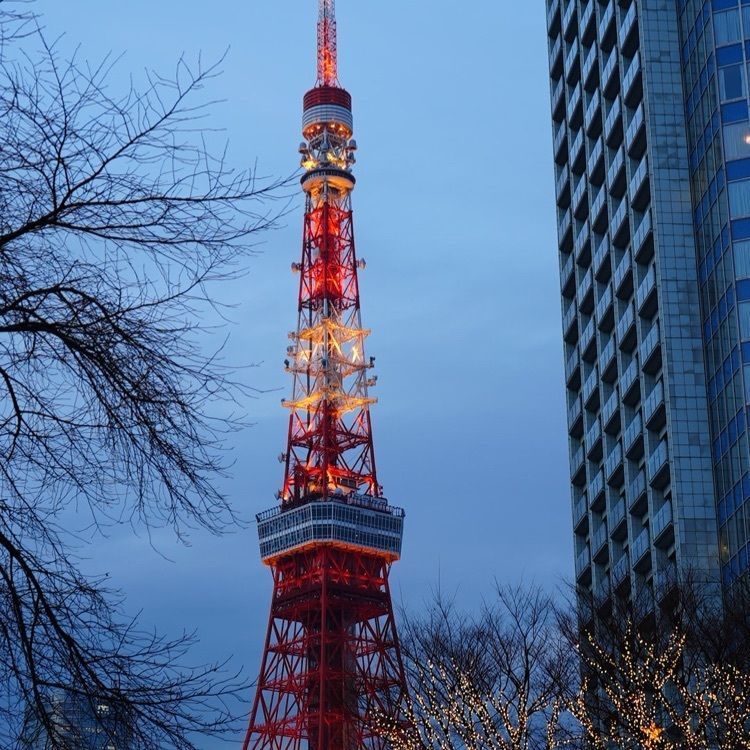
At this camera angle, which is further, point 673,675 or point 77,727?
point 673,675

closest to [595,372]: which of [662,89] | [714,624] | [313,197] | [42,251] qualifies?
[662,89]

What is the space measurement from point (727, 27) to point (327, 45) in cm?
5782

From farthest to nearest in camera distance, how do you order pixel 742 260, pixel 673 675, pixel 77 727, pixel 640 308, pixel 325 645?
pixel 325 645, pixel 640 308, pixel 742 260, pixel 673 675, pixel 77 727

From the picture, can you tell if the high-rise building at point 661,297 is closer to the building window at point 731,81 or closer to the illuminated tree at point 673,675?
the building window at point 731,81

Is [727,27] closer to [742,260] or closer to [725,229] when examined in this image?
[725,229]

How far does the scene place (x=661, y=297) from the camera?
57.3 metres

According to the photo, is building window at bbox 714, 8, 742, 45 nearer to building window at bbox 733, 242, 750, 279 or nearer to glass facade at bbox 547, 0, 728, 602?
glass facade at bbox 547, 0, 728, 602

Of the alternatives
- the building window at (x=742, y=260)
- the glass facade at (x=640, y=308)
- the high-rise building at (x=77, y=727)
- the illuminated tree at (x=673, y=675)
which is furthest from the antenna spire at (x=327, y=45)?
the high-rise building at (x=77, y=727)

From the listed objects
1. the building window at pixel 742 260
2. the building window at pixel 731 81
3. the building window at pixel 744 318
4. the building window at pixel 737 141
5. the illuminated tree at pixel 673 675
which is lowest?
the illuminated tree at pixel 673 675

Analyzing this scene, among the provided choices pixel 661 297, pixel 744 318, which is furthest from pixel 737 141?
pixel 744 318

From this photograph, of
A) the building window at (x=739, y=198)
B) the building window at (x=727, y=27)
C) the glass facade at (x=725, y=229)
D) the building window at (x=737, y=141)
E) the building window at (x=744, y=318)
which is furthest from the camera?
the building window at (x=727, y=27)

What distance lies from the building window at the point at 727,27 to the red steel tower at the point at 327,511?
150ft

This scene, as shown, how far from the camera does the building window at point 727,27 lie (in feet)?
185

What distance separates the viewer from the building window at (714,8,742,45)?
56.3 metres
